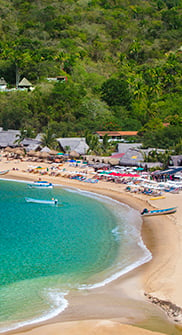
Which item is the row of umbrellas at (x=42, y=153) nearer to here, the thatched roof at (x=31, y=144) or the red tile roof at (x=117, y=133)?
the thatched roof at (x=31, y=144)

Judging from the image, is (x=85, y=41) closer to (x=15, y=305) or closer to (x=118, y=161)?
(x=118, y=161)

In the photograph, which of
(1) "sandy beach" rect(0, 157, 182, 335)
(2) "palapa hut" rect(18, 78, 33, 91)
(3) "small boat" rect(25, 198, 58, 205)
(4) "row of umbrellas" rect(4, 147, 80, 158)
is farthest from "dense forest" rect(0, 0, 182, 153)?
(1) "sandy beach" rect(0, 157, 182, 335)

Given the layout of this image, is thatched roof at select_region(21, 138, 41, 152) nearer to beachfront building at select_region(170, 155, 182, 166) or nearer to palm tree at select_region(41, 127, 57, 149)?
palm tree at select_region(41, 127, 57, 149)

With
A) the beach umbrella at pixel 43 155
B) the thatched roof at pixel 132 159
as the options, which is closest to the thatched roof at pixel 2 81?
the beach umbrella at pixel 43 155

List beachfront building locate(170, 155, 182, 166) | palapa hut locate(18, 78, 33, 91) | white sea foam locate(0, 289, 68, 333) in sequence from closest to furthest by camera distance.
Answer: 1. white sea foam locate(0, 289, 68, 333)
2. beachfront building locate(170, 155, 182, 166)
3. palapa hut locate(18, 78, 33, 91)

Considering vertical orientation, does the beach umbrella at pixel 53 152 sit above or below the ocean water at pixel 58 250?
above

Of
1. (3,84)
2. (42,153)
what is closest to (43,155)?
(42,153)
